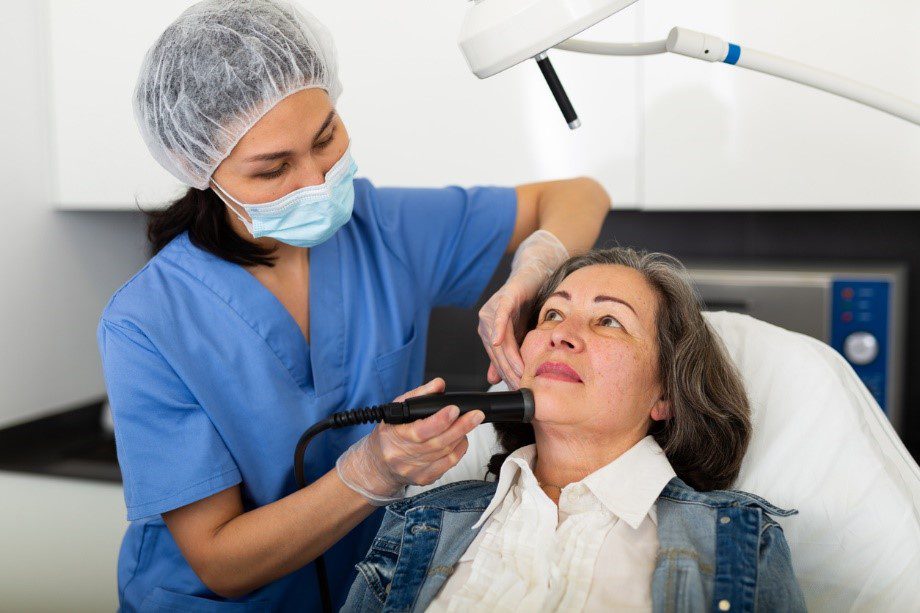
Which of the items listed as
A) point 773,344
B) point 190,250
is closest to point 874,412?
point 773,344

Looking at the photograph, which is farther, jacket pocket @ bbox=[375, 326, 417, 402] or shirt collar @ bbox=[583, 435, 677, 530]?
jacket pocket @ bbox=[375, 326, 417, 402]

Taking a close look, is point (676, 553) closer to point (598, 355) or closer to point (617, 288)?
point (598, 355)

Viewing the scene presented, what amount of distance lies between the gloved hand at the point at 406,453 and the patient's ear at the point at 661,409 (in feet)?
1.07

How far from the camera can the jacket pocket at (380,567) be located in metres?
1.24

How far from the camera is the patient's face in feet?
3.98

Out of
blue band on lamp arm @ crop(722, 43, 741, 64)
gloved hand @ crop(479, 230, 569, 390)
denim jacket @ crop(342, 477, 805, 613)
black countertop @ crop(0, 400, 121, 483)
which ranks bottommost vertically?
Result: black countertop @ crop(0, 400, 121, 483)

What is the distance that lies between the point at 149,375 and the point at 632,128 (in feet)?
3.57

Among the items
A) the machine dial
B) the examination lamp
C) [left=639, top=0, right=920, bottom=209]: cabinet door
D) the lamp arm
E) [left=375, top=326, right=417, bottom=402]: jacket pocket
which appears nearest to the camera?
the examination lamp

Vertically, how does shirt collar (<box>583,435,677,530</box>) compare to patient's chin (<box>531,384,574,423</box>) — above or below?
below

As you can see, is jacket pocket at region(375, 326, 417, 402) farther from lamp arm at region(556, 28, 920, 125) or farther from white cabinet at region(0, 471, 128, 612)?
white cabinet at region(0, 471, 128, 612)

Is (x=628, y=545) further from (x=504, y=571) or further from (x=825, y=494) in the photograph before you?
(x=825, y=494)

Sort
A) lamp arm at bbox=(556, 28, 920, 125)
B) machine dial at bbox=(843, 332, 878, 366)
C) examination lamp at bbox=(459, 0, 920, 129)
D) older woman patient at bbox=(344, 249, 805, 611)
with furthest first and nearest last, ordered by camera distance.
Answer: machine dial at bbox=(843, 332, 878, 366) < older woman patient at bbox=(344, 249, 805, 611) < lamp arm at bbox=(556, 28, 920, 125) < examination lamp at bbox=(459, 0, 920, 129)

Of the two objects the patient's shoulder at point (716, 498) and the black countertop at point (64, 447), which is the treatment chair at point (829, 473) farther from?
the black countertop at point (64, 447)

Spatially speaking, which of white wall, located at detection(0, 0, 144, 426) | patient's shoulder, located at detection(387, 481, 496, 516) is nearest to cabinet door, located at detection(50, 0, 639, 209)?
white wall, located at detection(0, 0, 144, 426)
